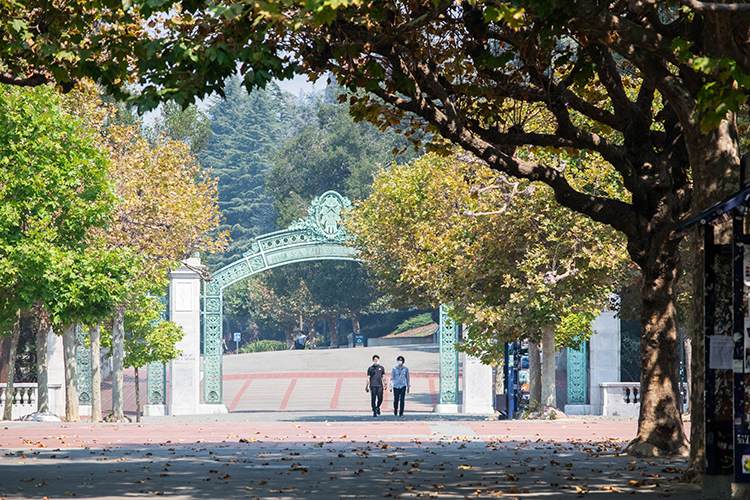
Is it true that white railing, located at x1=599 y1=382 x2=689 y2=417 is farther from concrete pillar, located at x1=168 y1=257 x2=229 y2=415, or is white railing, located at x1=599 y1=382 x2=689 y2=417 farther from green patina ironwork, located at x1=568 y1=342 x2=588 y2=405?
concrete pillar, located at x1=168 y1=257 x2=229 y2=415

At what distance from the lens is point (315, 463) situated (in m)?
10.9

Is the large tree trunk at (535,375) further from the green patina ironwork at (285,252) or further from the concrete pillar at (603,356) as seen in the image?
the green patina ironwork at (285,252)

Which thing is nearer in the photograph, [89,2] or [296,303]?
[89,2]

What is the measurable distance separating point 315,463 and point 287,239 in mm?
22209

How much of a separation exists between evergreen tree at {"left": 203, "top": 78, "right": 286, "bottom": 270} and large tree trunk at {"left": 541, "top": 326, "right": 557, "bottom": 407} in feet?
213

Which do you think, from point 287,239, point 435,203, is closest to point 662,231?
point 435,203

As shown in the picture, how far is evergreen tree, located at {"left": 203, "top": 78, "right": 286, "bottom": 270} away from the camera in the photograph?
94.3 meters

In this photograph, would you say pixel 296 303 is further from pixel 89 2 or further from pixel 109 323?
pixel 89 2

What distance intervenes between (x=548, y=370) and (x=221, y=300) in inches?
505

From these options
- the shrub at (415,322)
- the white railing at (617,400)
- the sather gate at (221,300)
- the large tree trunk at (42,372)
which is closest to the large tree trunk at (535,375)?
the white railing at (617,400)

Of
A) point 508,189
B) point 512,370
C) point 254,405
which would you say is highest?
point 508,189

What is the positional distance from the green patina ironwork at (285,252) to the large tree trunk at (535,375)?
32.4 feet

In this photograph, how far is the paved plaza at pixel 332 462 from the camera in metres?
8.29

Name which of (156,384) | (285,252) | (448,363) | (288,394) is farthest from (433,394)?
(156,384)
